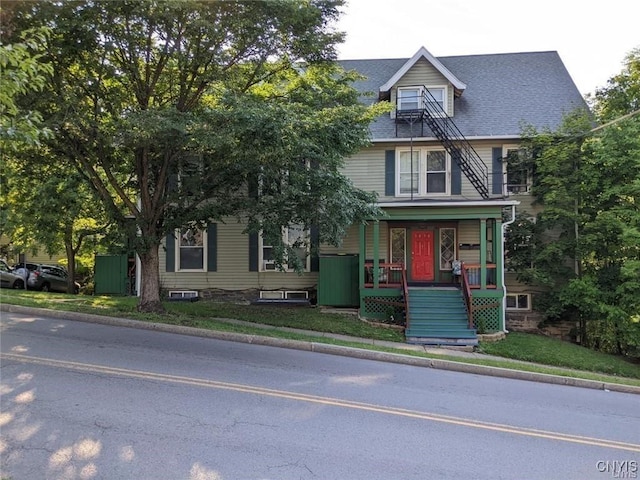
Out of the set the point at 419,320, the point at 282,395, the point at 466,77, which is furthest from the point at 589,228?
the point at 282,395

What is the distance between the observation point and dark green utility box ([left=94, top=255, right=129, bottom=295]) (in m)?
16.6

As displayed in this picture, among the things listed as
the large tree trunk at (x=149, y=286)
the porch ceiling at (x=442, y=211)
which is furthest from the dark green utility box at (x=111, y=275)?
the porch ceiling at (x=442, y=211)

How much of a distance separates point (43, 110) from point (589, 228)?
49.0 ft

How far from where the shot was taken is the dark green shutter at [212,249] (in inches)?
623

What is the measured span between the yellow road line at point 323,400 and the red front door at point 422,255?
1014 cm

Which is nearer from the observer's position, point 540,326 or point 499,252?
point 499,252

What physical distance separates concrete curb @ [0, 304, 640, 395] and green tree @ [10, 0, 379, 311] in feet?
4.94

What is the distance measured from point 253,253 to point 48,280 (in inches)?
434

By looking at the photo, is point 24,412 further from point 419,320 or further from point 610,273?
point 610,273

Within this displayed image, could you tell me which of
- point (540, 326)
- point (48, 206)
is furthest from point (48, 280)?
point (540, 326)

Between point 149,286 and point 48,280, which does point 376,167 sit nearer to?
point 149,286

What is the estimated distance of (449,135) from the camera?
1563cm

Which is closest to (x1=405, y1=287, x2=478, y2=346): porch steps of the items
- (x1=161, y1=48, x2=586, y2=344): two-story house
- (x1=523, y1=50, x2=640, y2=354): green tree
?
(x1=161, y1=48, x2=586, y2=344): two-story house

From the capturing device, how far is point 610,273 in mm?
13289
